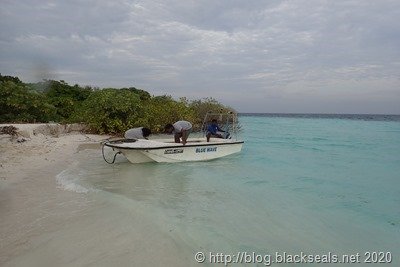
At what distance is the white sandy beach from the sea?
3 centimetres

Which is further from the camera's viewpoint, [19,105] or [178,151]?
[19,105]

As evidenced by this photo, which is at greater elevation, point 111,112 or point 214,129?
point 111,112

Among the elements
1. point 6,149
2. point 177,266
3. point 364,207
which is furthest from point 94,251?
point 6,149

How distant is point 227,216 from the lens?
21.6 ft

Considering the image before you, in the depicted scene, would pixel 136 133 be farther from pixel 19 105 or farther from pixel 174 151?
pixel 19 105

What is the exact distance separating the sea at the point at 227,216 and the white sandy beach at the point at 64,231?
0.09ft

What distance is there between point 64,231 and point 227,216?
119 inches

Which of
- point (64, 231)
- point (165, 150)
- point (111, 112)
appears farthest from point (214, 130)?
point (64, 231)

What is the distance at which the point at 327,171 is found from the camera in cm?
1271

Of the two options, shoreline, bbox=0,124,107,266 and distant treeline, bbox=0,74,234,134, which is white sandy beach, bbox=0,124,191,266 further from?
distant treeline, bbox=0,74,234,134

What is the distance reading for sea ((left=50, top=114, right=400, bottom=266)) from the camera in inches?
192

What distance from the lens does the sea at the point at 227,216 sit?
4.87m

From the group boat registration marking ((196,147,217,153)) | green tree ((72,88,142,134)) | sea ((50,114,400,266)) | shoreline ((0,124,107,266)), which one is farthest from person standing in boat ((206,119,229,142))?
green tree ((72,88,142,134))

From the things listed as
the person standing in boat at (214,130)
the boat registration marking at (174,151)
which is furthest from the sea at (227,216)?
the person standing in boat at (214,130)
